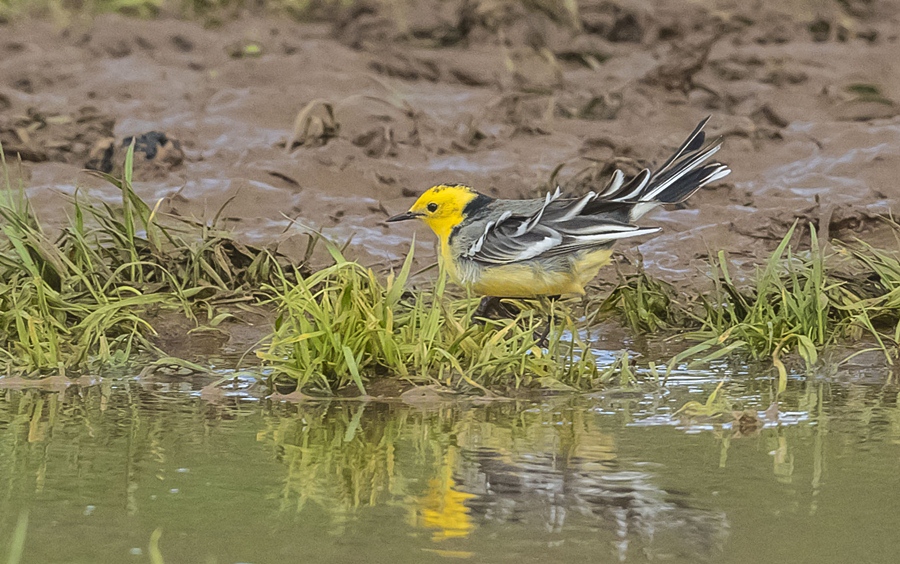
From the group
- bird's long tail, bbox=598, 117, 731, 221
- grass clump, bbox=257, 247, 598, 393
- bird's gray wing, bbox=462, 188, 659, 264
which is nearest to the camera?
grass clump, bbox=257, 247, 598, 393

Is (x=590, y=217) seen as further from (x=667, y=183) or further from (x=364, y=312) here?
(x=364, y=312)

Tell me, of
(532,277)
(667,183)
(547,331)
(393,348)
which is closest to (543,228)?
(532,277)

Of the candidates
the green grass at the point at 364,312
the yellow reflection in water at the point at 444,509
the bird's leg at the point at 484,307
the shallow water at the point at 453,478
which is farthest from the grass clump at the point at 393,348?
the yellow reflection in water at the point at 444,509

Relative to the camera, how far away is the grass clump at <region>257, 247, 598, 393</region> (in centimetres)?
541

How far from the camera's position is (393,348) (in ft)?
18.0

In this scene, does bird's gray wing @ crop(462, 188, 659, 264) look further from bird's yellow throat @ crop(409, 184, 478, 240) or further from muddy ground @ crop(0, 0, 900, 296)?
muddy ground @ crop(0, 0, 900, 296)

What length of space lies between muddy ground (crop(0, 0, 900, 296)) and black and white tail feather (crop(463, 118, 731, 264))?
134 cm

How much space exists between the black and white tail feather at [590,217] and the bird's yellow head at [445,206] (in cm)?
21

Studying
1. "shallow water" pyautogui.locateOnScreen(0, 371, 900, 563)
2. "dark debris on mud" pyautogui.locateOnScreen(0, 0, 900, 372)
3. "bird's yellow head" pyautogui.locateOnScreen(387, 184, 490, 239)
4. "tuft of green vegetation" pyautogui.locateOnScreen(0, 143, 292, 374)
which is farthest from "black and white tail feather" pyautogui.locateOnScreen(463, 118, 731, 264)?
"tuft of green vegetation" pyautogui.locateOnScreen(0, 143, 292, 374)

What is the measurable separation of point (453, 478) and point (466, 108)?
6.90 meters

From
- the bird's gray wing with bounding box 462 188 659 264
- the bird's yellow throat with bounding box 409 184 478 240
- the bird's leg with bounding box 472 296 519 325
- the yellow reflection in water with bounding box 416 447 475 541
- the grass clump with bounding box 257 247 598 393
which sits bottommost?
the yellow reflection in water with bounding box 416 447 475 541

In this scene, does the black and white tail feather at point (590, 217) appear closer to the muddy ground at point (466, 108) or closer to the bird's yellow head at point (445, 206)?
the bird's yellow head at point (445, 206)

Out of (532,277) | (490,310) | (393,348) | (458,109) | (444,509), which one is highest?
(458,109)

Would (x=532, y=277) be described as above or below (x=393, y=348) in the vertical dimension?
above
